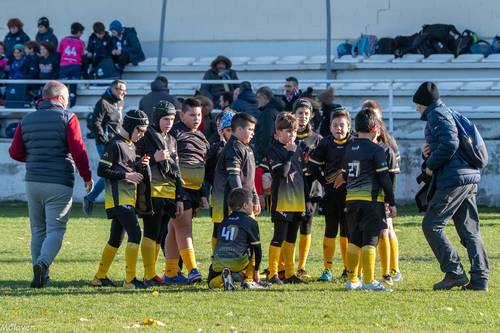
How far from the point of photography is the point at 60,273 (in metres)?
12.6

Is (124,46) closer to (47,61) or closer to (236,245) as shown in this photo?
(47,61)

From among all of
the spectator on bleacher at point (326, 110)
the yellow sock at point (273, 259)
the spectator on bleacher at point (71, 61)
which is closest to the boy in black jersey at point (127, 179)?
the yellow sock at point (273, 259)

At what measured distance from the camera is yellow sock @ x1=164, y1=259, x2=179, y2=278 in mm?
12188

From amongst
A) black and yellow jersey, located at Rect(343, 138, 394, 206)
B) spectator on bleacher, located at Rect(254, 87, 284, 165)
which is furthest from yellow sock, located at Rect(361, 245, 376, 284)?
spectator on bleacher, located at Rect(254, 87, 284, 165)

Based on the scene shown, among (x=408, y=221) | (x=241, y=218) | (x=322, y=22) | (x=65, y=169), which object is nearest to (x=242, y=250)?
(x=241, y=218)

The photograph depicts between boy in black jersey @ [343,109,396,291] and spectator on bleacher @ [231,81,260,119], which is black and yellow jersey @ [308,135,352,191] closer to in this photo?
boy in black jersey @ [343,109,396,291]

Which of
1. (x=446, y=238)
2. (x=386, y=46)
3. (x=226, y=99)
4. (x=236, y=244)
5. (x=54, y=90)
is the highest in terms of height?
(x=386, y=46)

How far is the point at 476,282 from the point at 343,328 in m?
2.49

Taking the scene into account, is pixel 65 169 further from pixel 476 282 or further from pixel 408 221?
pixel 408 221

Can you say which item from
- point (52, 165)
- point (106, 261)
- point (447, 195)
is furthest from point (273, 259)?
point (52, 165)

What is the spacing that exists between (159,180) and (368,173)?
6.91 feet

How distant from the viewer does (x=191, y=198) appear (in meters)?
12.2

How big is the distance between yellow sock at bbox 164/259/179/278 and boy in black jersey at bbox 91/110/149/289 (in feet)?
2.02

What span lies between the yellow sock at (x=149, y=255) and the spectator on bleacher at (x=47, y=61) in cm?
1203
